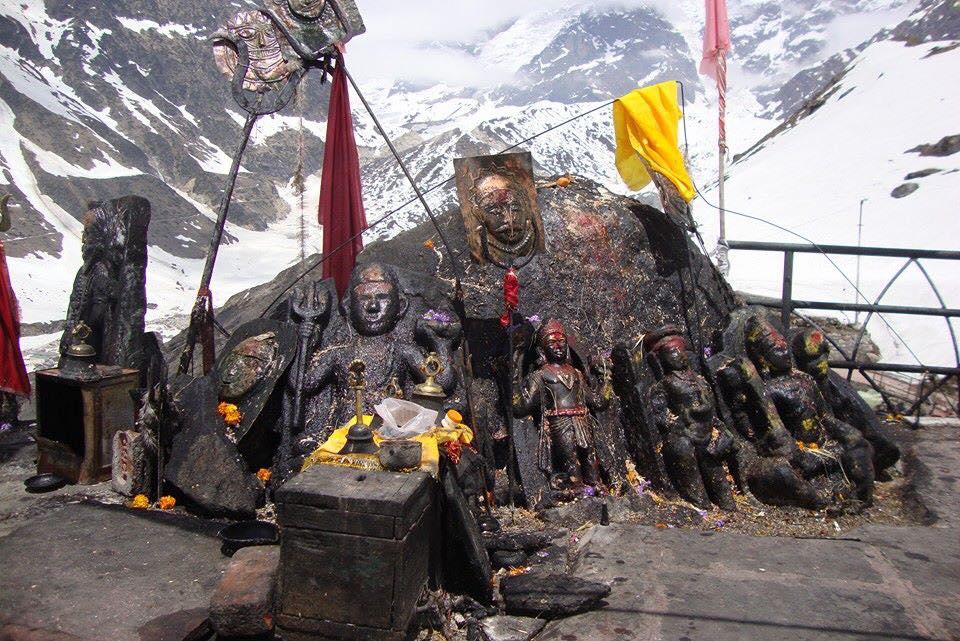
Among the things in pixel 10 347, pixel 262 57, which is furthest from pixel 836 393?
pixel 10 347

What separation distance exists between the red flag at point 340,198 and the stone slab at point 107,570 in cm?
309

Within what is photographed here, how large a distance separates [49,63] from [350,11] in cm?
4349

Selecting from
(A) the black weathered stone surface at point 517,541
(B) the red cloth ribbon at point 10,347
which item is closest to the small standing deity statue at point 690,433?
(A) the black weathered stone surface at point 517,541

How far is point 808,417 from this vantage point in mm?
6285

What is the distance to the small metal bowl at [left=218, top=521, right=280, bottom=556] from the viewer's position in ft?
15.9

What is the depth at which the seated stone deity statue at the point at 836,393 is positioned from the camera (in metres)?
6.43

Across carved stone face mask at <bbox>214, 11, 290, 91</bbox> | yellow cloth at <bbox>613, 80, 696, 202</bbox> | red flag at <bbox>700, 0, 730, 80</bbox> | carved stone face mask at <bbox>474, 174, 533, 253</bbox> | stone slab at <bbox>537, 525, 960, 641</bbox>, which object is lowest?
stone slab at <bbox>537, 525, 960, 641</bbox>

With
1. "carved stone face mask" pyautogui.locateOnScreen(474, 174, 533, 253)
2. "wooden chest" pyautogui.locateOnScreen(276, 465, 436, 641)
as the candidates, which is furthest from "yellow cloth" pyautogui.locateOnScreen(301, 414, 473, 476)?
"carved stone face mask" pyautogui.locateOnScreen(474, 174, 533, 253)

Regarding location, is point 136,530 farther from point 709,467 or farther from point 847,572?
point 847,572

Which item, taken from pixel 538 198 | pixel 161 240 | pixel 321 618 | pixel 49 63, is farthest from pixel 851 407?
pixel 49 63

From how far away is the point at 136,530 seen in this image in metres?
5.42

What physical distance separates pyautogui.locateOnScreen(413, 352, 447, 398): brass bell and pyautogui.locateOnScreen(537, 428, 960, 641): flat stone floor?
1.60 metres

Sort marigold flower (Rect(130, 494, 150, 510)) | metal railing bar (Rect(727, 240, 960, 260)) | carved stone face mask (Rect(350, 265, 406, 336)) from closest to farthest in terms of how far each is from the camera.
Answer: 1. marigold flower (Rect(130, 494, 150, 510))
2. carved stone face mask (Rect(350, 265, 406, 336))
3. metal railing bar (Rect(727, 240, 960, 260))

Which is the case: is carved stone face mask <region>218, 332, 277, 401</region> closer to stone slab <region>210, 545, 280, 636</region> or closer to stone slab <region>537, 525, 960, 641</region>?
stone slab <region>210, 545, 280, 636</region>
